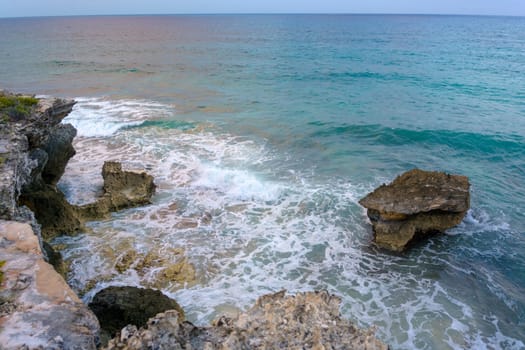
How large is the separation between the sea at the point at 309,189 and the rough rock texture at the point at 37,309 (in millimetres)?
3842

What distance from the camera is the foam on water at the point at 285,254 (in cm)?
887

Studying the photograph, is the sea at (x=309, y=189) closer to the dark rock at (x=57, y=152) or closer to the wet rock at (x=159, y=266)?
the wet rock at (x=159, y=266)

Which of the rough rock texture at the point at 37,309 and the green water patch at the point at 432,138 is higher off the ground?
the rough rock texture at the point at 37,309

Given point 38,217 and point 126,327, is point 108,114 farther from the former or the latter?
point 126,327

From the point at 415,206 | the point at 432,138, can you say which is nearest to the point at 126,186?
the point at 415,206

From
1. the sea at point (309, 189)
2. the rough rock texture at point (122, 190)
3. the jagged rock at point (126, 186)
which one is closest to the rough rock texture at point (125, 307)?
the sea at point (309, 189)

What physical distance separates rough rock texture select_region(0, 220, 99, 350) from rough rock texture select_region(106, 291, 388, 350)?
0.60 metres

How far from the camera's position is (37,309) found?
4.63 m

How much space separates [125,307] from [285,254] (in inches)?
194

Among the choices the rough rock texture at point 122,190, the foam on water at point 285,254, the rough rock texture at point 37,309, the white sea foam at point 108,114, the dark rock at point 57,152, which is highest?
the rough rock texture at point 37,309

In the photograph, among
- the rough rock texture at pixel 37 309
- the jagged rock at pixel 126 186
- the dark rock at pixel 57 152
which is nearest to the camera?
the rough rock texture at pixel 37 309

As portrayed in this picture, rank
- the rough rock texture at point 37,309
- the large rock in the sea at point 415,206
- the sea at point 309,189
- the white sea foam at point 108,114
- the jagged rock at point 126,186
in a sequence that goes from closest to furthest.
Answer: the rough rock texture at point 37,309 < the sea at point 309,189 < the large rock in the sea at point 415,206 < the jagged rock at point 126,186 < the white sea foam at point 108,114

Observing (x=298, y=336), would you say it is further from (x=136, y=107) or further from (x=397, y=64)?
(x=397, y=64)

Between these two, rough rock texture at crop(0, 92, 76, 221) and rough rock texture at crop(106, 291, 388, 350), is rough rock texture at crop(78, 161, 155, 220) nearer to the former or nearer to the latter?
rough rock texture at crop(0, 92, 76, 221)
